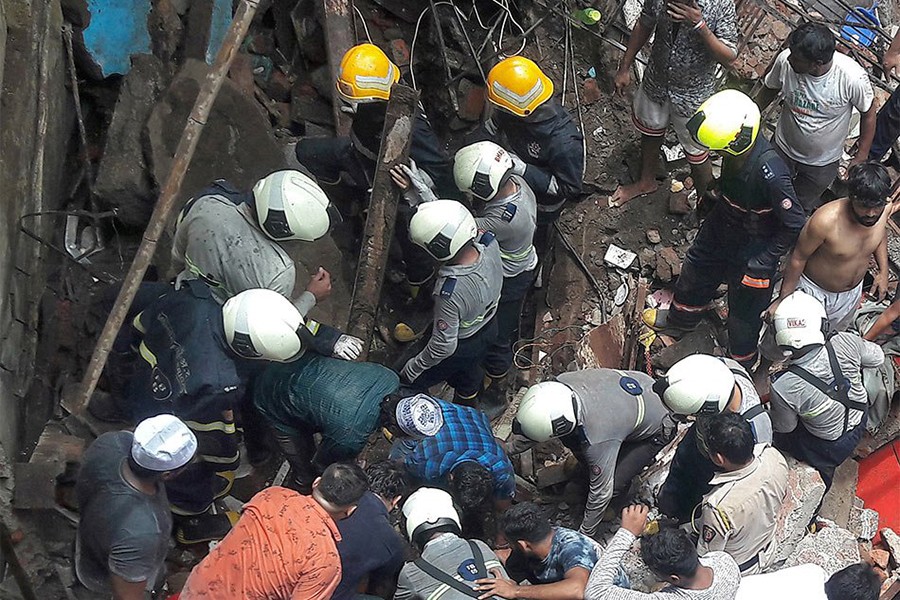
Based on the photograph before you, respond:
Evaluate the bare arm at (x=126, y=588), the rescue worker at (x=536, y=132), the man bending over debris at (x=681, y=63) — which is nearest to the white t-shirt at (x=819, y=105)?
the man bending over debris at (x=681, y=63)

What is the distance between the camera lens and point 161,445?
3645 mm

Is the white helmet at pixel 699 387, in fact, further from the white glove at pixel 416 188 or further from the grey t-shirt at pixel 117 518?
the grey t-shirt at pixel 117 518

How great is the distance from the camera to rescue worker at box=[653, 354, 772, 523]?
180 inches

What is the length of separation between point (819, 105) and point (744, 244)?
1095mm

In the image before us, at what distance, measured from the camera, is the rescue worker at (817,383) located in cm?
481

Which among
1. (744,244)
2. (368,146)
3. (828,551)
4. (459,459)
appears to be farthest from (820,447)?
(368,146)

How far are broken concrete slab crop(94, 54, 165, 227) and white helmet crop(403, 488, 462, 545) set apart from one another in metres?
2.96

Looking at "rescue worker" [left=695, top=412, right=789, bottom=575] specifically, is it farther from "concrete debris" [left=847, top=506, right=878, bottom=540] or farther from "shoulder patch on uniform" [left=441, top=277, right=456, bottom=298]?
"concrete debris" [left=847, top=506, right=878, bottom=540]

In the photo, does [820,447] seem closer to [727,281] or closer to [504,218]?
[727,281]

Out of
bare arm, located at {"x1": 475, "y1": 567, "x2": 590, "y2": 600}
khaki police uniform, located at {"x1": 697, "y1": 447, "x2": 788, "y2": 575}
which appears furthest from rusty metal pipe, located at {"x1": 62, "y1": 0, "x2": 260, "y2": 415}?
khaki police uniform, located at {"x1": 697, "y1": 447, "x2": 788, "y2": 575}

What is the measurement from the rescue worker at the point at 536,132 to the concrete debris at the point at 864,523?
2.97 m

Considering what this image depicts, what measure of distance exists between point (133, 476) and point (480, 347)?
2.37m

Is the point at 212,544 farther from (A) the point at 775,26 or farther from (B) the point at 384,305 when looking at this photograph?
(A) the point at 775,26

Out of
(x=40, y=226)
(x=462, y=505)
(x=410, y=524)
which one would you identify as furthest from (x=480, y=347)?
(x=40, y=226)
